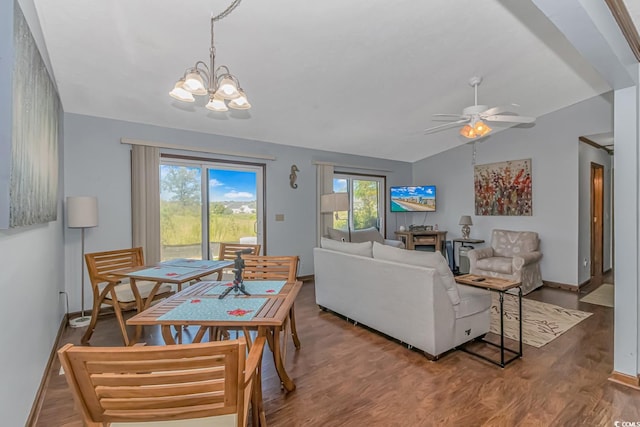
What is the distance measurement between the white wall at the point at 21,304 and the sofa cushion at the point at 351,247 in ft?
8.69

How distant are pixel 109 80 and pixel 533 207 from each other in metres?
6.27

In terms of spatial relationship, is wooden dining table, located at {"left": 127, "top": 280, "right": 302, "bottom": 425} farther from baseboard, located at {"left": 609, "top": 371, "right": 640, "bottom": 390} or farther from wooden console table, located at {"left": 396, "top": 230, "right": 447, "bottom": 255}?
wooden console table, located at {"left": 396, "top": 230, "right": 447, "bottom": 255}

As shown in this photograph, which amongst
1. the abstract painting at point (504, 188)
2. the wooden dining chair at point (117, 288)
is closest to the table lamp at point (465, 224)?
A: the abstract painting at point (504, 188)

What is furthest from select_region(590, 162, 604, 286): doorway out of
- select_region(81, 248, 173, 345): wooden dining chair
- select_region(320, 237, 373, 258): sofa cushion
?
select_region(81, 248, 173, 345): wooden dining chair

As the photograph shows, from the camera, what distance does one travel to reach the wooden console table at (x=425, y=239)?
6398mm

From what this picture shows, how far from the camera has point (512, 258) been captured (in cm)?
487

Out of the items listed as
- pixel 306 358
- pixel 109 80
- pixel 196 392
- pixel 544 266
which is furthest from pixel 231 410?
pixel 544 266

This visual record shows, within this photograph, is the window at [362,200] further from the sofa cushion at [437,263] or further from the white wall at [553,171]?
the sofa cushion at [437,263]

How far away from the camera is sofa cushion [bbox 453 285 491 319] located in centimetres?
275

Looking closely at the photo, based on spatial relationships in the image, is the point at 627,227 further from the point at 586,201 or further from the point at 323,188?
the point at 323,188

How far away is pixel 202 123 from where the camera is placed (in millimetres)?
4203

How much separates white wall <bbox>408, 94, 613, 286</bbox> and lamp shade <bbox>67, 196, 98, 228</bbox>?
6188mm

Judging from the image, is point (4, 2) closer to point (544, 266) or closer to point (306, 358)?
point (306, 358)

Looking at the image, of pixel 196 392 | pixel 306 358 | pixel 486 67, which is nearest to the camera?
pixel 196 392
